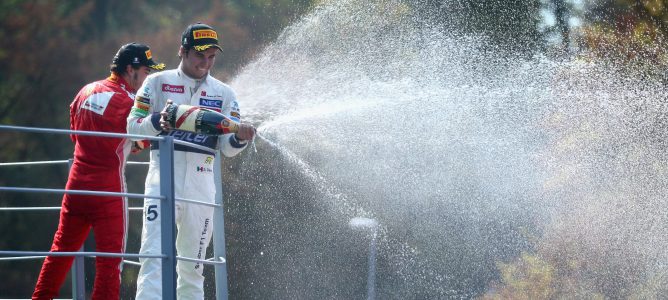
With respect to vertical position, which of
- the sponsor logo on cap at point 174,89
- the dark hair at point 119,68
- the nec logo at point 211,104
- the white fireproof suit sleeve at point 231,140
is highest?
the dark hair at point 119,68

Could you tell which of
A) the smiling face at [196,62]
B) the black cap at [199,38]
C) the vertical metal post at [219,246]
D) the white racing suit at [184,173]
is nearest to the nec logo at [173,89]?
the white racing suit at [184,173]

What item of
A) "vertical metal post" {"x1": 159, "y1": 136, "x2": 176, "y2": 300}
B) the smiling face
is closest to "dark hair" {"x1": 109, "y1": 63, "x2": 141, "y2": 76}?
the smiling face

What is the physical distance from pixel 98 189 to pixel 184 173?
65 cm

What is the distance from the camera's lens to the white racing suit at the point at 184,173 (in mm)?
5043

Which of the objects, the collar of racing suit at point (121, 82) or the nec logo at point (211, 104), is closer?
the nec logo at point (211, 104)

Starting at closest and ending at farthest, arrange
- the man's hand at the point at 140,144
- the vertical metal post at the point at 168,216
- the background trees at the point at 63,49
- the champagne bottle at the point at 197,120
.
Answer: the vertical metal post at the point at 168,216
the champagne bottle at the point at 197,120
the man's hand at the point at 140,144
the background trees at the point at 63,49

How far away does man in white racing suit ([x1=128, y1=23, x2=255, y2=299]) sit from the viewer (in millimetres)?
5000

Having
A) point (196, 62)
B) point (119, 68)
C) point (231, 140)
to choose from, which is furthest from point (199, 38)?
point (119, 68)

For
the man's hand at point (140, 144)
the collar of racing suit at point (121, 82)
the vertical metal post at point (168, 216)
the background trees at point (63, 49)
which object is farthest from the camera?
the background trees at point (63, 49)

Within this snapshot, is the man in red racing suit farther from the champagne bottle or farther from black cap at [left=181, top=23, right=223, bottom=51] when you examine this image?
the champagne bottle

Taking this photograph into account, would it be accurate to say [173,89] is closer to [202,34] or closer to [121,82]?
[202,34]

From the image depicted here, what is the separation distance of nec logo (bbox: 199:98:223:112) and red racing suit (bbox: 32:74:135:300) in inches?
21.8

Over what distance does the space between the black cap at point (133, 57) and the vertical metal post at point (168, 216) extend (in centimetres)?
187

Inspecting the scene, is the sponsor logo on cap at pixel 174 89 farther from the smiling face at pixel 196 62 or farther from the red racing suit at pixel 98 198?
the red racing suit at pixel 98 198
